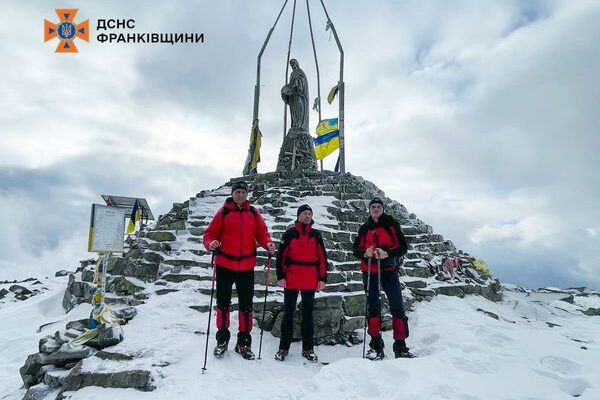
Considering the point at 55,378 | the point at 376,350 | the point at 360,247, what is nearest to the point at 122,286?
the point at 55,378

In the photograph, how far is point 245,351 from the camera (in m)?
5.40

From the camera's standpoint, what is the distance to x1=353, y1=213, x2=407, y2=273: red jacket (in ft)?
19.5

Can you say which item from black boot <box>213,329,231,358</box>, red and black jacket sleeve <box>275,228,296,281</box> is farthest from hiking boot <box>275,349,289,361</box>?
red and black jacket sleeve <box>275,228,296,281</box>

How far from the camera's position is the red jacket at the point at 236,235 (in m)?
5.67

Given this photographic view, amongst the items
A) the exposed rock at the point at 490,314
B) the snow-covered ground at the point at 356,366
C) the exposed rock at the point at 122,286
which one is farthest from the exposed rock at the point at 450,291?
the exposed rock at the point at 122,286

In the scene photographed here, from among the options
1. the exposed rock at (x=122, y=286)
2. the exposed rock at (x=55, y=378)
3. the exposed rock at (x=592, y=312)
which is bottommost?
the exposed rock at (x=55, y=378)

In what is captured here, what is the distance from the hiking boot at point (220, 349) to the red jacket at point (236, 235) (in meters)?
1.08

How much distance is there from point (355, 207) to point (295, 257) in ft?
27.0

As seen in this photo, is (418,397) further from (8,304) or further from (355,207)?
(8,304)

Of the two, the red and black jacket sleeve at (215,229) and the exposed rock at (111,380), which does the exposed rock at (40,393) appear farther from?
the red and black jacket sleeve at (215,229)

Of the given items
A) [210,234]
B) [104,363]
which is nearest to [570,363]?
A: [210,234]

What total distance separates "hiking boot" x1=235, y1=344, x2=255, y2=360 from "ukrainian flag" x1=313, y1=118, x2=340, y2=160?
14.8 metres

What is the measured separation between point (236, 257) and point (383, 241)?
2.39m

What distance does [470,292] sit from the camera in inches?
448
